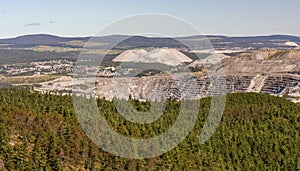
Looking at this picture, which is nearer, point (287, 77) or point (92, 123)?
point (92, 123)

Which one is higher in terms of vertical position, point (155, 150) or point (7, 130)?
point (7, 130)

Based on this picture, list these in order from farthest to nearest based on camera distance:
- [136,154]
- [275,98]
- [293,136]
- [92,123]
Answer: [275,98]
[293,136]
[92,123]
[136,154]

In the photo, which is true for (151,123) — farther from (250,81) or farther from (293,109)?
(250,81)

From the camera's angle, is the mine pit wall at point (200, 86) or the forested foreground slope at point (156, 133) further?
the mine pit wall at point (200, 86)

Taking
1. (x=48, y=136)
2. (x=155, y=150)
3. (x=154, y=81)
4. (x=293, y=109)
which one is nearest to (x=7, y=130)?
(x=48, y=136)

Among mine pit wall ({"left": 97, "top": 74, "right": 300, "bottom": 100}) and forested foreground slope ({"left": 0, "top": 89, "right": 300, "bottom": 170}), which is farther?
mine pit wall ({"left": 97, "top": 74, "right": 300, "bottom": 100})
